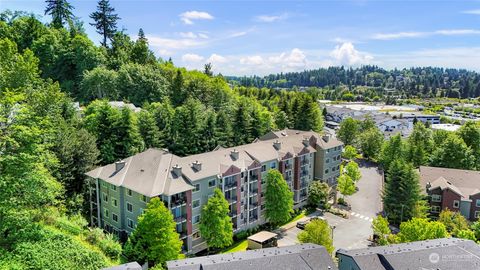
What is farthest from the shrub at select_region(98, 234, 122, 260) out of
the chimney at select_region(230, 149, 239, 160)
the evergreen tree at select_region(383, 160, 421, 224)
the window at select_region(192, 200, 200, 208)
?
the evergreen tree at select_region(383, 160, 421, 224)

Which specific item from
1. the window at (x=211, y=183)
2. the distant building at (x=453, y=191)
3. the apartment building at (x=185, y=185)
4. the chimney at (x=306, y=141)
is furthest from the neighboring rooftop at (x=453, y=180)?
the window at (x=211, y=183)

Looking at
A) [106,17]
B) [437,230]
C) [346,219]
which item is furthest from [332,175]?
[106,17]

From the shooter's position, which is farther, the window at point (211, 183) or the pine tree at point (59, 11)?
the pine tree at point (59, 11)

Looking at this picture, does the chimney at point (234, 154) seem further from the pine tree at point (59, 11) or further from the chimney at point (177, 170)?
the pine tree at point (59, 11)

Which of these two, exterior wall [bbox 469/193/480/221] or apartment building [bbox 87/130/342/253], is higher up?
apartment building [bbox 87/130/342/253]

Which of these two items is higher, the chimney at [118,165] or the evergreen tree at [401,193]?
the chimney at [118,165]

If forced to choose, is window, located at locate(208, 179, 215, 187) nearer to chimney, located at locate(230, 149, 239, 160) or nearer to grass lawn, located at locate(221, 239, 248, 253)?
chimney, located at locate(230, 149, 239, 160)
